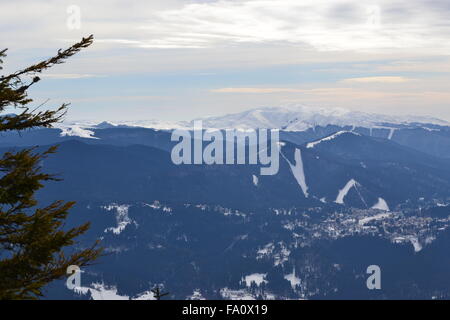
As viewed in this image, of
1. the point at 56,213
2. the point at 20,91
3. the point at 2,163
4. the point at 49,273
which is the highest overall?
the point at 20,91

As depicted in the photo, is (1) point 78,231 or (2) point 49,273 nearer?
(2) point 49,273

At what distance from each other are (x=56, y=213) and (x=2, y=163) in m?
3.26

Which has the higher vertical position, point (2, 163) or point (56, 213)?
point (2, 163)

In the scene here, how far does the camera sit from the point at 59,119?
91.0 ft


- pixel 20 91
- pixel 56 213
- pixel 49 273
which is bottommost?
pixel 49 273
